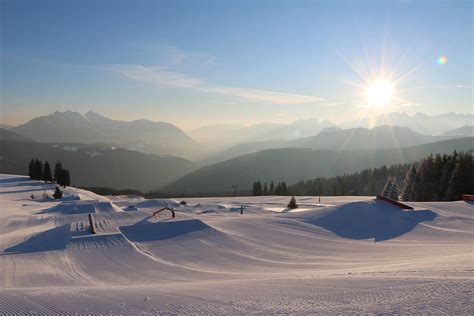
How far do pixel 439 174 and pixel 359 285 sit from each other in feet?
164

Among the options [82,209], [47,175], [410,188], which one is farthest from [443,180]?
[47,175]

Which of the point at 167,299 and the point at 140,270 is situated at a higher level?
the point at 167,299

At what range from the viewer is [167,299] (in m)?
6.39

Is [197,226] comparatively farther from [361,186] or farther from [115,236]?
[361,186]

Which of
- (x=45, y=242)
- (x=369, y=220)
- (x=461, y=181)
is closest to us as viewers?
(x=45, y=242)

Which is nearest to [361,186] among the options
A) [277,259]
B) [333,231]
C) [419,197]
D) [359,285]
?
[419,197]

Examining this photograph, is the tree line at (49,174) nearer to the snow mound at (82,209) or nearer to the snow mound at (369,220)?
the snow mound at (82,209)

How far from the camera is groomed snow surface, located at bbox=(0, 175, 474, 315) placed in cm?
573

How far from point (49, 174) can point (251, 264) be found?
64583 millimetres

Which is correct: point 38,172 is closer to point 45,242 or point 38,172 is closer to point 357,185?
point 45,242

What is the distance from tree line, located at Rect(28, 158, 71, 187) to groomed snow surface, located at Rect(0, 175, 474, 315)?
36485 mm

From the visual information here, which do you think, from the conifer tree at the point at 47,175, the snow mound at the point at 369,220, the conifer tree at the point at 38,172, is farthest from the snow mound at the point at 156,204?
the conifer tree at the point at 38,172

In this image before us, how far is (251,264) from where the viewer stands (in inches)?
520

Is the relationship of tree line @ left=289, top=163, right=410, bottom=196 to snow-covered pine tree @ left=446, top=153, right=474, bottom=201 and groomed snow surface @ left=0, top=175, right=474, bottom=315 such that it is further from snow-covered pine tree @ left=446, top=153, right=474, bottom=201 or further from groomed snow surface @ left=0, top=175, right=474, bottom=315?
groomed snow surface @ left=0, top=175, right=474, bottom=315
